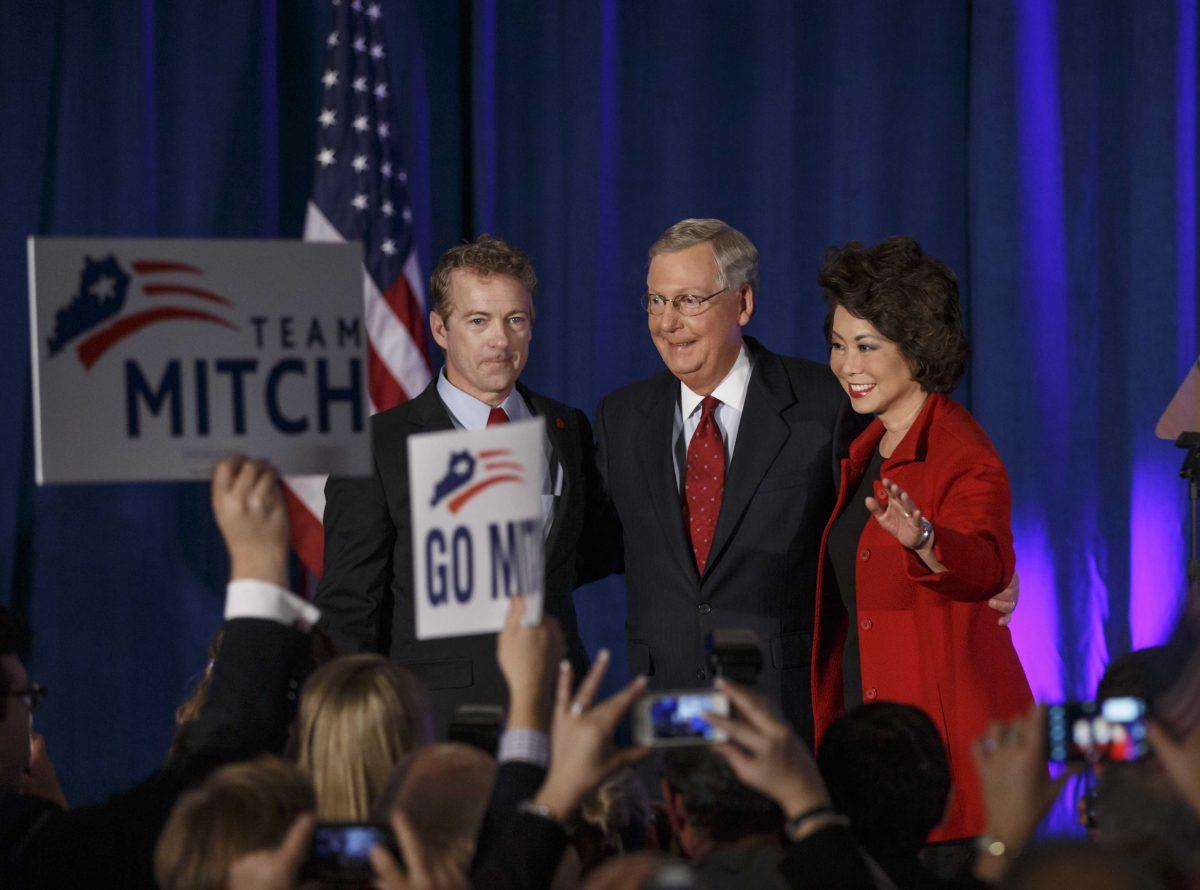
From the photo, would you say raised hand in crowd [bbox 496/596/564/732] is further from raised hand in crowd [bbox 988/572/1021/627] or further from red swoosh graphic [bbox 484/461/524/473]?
raised hand in crowd [bbox 988/572/1021/627]

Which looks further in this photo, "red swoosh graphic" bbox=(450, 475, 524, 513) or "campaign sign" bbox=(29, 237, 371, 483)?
"campaign sign" bbox=(29, 237, 371, 483)

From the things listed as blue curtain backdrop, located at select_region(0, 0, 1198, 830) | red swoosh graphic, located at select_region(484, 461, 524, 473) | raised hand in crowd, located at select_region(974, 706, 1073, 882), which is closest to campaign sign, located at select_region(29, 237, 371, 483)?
red swoosh graphic, located at select_region(484, 461, 524, 473)

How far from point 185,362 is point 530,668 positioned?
618 mm

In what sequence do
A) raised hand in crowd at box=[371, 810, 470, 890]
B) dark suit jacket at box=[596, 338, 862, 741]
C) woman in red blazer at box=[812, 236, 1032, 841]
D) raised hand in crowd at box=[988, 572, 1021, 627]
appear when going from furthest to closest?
dark suit jacket at box=[596, 338, 862, 741] < raised hand in crowd at box=[988, 572, 1021, 627] < woman in red blazer at box=[812, 236, 1032, 841] < raised hand in crowd at box=[371, 810, 470, 890]

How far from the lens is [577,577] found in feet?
11.4

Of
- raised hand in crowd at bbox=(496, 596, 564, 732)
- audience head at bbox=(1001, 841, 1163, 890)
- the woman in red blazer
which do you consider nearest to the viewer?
audience head at bbox=(1001, 841, 1163, 890)

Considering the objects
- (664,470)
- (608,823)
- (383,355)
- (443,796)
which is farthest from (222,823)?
(383,355)

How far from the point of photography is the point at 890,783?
1.75 meters

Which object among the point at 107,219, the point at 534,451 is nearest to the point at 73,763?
the point at 107,219

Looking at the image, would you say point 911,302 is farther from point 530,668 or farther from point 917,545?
point 530,668

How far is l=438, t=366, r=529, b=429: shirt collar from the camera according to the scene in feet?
11.2

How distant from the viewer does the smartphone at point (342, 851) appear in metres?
1.38

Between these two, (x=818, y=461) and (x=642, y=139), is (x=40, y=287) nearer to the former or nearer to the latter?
(x=818, y=461)

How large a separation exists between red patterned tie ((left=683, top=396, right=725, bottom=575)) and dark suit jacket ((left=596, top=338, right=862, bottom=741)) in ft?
0.12
